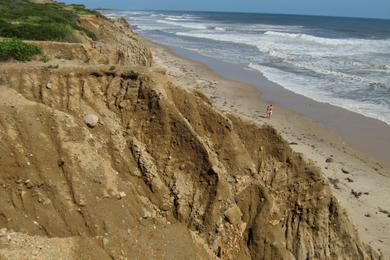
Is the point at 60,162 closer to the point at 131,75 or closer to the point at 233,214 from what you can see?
the point at 131,75

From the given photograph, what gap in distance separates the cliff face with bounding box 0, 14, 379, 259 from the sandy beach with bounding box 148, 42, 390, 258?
2.03 m

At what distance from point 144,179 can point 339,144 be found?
18501 millimetres

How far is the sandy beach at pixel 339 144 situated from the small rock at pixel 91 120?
6.36 meters

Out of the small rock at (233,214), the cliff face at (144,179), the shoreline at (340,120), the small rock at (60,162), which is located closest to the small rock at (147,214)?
the cliff face at (144,179)

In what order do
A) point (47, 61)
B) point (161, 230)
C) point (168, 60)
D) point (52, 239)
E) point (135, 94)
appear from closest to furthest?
point (52, 239) < point (161, 230) < point (135, 94) < point (47, 61) < point (168, 60)

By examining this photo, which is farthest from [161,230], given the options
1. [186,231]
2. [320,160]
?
[320,160]

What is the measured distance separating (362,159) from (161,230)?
17456mm

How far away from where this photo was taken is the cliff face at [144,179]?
33.8 feet

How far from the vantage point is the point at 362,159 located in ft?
82.6

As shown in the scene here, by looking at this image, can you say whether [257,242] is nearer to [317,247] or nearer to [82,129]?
[317,247]

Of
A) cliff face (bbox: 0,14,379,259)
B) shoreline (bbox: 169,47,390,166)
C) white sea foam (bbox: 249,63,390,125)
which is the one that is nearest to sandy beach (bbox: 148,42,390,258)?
shoreline (bbox: 169,47,390,166)

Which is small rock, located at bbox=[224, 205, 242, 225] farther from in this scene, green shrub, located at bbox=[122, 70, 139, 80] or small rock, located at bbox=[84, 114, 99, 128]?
green shrub, located at bbox=[122, 70, 139, 80]

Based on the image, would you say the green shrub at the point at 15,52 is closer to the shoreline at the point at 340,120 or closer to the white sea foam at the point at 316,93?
the shoreline at the point at 340,120

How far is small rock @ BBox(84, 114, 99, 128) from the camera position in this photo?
39.8 feet
